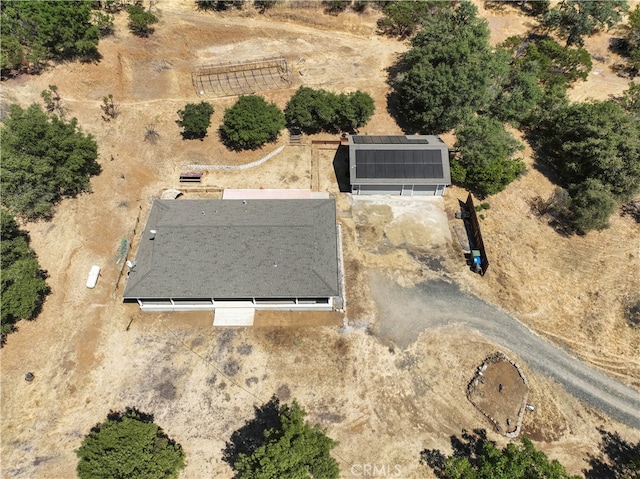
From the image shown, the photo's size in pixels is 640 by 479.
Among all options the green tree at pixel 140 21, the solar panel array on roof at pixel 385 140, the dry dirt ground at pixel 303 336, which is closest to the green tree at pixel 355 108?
the solar panel array on roof at pixel 385 140

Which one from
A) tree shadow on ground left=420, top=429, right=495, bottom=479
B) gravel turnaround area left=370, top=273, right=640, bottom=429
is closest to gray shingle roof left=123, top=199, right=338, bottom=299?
gravel turnaround area left=370, top=273, right=640, bottom=429

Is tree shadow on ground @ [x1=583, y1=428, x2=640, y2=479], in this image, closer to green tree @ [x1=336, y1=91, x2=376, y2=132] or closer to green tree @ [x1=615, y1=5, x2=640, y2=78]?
green tree @ [x1=336, y1=91, x2=376, y2=132]

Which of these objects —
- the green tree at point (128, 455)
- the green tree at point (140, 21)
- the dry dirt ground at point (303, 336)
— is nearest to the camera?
the green tree at point (128, 455)

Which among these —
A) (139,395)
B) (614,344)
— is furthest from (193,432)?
(614,344)

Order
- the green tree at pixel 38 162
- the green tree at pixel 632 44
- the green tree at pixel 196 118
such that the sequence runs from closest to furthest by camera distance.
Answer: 1. the green tree at pixel 38 162
2. the green tree at pixel 196 118
3. the green tree at pixel 632 44

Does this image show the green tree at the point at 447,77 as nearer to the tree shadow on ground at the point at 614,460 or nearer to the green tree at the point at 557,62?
the green tree at the point at 557,62

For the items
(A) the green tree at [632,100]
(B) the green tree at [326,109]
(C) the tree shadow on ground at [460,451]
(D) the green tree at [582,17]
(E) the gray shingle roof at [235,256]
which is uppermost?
(D) the green tree at [582,17]
